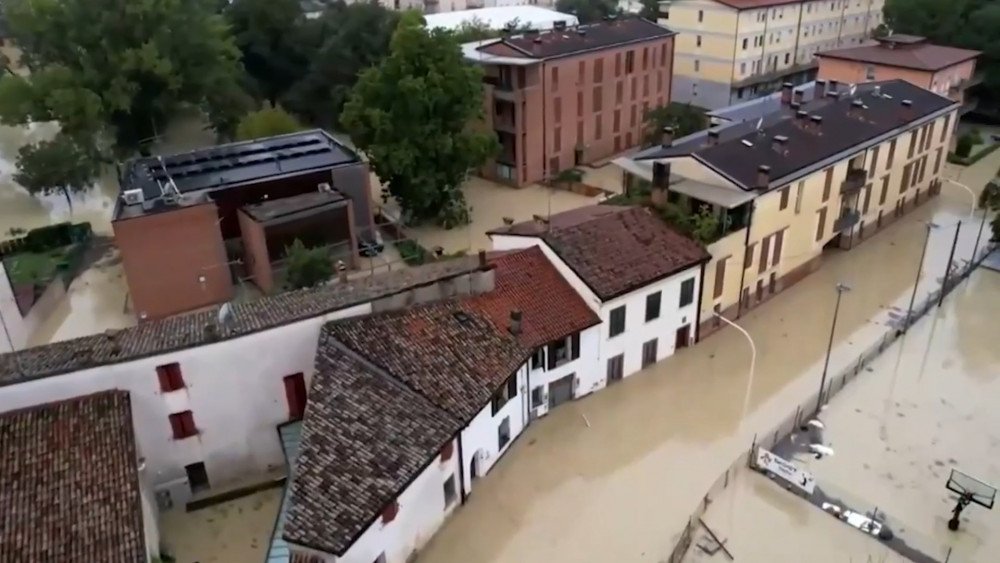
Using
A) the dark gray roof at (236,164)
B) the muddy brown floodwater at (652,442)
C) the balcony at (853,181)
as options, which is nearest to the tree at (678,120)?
the balcony at (853,181)

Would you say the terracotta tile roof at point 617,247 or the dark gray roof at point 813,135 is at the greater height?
the dark gray roof at point 813,135

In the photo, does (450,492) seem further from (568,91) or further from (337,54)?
(337,54)

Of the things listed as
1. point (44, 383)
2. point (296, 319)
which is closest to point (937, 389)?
point (296, 319)

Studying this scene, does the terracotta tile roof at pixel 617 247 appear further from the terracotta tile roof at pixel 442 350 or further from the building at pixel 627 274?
the terracotta tile roof at pixel 442 350

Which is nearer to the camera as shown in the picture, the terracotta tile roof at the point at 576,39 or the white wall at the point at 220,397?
the white wall at the point at 220,397

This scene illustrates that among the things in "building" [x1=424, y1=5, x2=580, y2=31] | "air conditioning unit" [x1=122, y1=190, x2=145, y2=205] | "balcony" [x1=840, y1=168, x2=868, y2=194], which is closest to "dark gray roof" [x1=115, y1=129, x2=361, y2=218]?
"air conditioning unit" [x1=122, y1=190, x2=145, y2=205]
